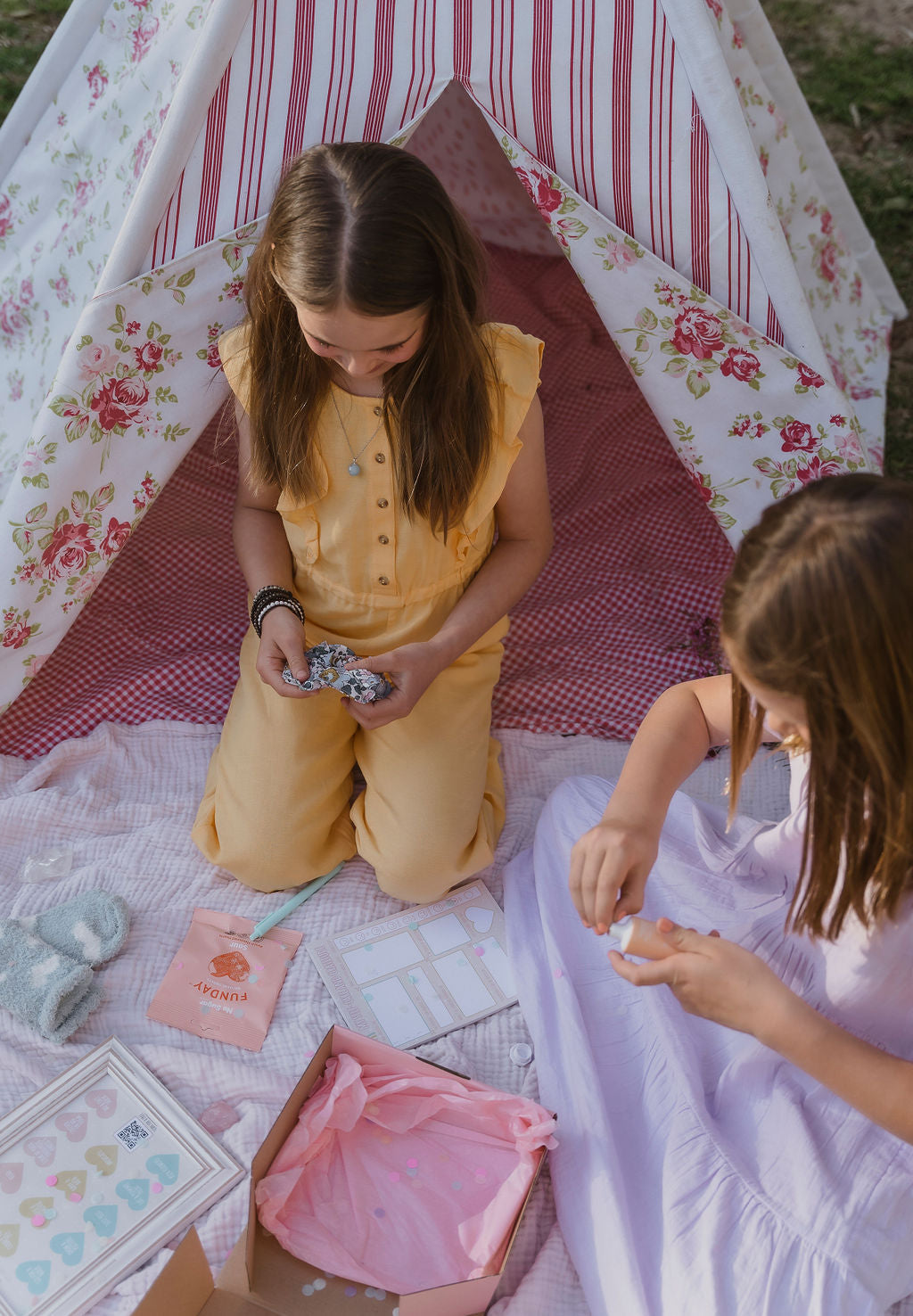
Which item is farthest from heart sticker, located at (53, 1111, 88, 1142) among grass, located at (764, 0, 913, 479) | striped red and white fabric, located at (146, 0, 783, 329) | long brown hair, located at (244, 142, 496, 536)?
grass, located at (764, 0, 913, 479)

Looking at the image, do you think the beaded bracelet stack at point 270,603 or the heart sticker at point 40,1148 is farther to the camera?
the beaded bracelet stack at point 270,603

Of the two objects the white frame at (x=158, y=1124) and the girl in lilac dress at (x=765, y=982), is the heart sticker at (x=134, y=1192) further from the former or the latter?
the girl in lilac dress at (x=765, y=982)

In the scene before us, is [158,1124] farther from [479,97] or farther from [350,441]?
[479,97]

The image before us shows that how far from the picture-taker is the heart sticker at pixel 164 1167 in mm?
1308

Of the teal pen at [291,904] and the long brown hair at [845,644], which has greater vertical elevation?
the long brown hair at [845,644]

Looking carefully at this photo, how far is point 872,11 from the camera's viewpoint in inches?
125

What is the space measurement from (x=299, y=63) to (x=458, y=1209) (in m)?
1.42

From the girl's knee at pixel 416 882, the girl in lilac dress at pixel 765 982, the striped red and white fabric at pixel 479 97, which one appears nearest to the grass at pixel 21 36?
the striped red and white fabric at pixel 479 97

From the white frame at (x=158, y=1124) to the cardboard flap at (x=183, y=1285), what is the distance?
118mm

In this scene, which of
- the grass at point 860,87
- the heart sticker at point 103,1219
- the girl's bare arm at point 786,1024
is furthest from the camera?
the grass at point 860,87

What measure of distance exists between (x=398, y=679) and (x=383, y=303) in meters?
0.49

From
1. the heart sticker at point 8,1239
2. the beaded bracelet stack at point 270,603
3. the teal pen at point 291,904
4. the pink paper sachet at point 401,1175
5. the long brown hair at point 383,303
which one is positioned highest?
the long brown hair at point 383,303

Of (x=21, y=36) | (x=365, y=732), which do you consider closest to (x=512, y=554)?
(x=365, y=732)

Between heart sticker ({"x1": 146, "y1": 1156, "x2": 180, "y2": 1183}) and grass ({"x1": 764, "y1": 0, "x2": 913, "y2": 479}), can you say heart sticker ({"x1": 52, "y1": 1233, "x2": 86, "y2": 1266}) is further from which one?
grass ({"x1": 764, "y1": 0, "x2": 913, "y2": 479})
